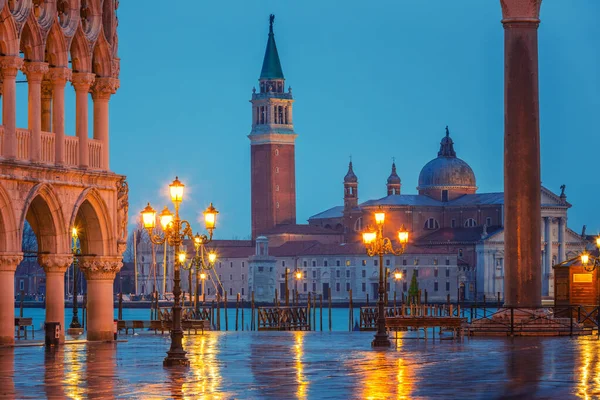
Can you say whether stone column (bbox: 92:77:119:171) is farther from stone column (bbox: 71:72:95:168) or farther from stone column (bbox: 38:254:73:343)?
stone column (bbox: 38:254:73:343)

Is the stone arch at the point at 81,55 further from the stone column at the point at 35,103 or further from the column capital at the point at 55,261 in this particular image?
the column capital at the point at 55,261

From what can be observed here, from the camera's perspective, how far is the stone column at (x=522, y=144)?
30.2 m

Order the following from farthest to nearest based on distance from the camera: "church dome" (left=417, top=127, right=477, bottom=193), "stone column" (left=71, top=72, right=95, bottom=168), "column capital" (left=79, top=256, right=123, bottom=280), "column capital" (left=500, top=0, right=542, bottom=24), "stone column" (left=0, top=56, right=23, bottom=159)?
"church dome" (left=417, top=127, right=477, bottom=193) < "column capital" (left=79, top=256, right=123, bottom=280) < "stone column" (left=71, top=72, right=95, bottom=168) < "column capital" (left=500, top=0, right=542, bottom=24) < "stone column" (left=0, top=56, right=23, bottom=159)

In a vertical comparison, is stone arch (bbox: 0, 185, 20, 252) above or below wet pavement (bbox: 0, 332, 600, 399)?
above

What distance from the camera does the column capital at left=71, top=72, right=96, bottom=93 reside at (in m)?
31.7

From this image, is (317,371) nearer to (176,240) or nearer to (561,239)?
(176,240)

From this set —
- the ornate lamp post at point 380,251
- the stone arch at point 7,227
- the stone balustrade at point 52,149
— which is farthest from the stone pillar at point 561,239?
the stone arch at point 7,227

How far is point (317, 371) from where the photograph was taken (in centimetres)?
2208

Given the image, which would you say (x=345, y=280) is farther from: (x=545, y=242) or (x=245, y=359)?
(x=245, y=359)

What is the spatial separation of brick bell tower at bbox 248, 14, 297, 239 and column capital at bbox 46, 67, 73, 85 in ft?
469

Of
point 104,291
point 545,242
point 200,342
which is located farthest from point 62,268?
point 545,242

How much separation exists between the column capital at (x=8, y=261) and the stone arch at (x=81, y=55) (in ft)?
14.3

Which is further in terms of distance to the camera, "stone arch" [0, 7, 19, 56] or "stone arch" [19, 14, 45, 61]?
"stone arch" [19, 14, 45, 61]

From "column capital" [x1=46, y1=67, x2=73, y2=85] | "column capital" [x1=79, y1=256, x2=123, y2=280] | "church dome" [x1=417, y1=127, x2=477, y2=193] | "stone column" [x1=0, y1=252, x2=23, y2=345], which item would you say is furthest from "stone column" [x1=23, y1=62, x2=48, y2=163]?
"church dome" [x1=417, y1=127, x2=477, y2=193]
